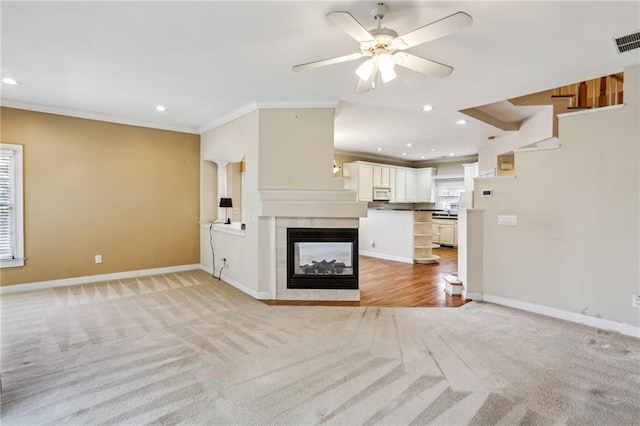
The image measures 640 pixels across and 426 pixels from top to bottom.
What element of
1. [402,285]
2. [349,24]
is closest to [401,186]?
[402,285]

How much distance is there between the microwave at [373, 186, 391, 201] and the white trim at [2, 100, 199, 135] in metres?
4.80

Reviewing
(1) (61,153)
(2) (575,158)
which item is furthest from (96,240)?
(2) (575,158)

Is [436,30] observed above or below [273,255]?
above

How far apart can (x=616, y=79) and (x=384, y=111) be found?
2.89 meters

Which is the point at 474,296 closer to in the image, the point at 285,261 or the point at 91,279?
the point at 285,261

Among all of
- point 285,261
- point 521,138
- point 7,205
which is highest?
point 521,138

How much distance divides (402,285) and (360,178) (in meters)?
3.91

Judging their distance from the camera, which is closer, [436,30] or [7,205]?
[436,30]

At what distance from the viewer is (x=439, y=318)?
3.54 m

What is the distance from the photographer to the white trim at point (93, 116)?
4.40m

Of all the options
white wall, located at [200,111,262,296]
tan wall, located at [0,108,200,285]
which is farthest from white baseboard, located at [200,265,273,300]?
tan wall, located at [0,108,200,285]

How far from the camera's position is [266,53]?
2.83 metres

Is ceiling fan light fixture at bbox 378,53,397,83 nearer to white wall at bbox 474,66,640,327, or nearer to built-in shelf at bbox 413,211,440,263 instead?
white wall at bbox 474,66,640,327

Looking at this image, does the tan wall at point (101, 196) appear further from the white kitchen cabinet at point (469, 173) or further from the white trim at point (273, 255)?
the white kitchen cabinet at point (469, 173)
